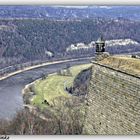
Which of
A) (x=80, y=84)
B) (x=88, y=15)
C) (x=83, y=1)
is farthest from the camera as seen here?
(x=80, y=84)

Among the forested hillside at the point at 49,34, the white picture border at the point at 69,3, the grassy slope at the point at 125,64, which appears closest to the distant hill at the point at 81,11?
the white picture border at the point at 69,3

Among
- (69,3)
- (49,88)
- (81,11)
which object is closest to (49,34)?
(49,88)

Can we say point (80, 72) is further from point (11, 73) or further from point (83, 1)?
point (83, 1)

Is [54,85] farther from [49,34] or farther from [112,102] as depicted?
[112,102]

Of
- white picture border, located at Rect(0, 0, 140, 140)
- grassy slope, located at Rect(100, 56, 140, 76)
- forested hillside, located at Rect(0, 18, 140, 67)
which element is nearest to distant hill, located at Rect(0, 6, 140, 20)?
white picture border, located at Rect(0, 0, 140, 140)

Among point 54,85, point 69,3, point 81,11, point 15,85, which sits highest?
point 69,3

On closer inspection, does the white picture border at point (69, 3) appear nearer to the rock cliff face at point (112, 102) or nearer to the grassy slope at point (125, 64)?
the rock cliff face at point (112, 102)

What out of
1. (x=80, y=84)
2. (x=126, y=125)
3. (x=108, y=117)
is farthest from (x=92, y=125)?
(x=80, y=84)
